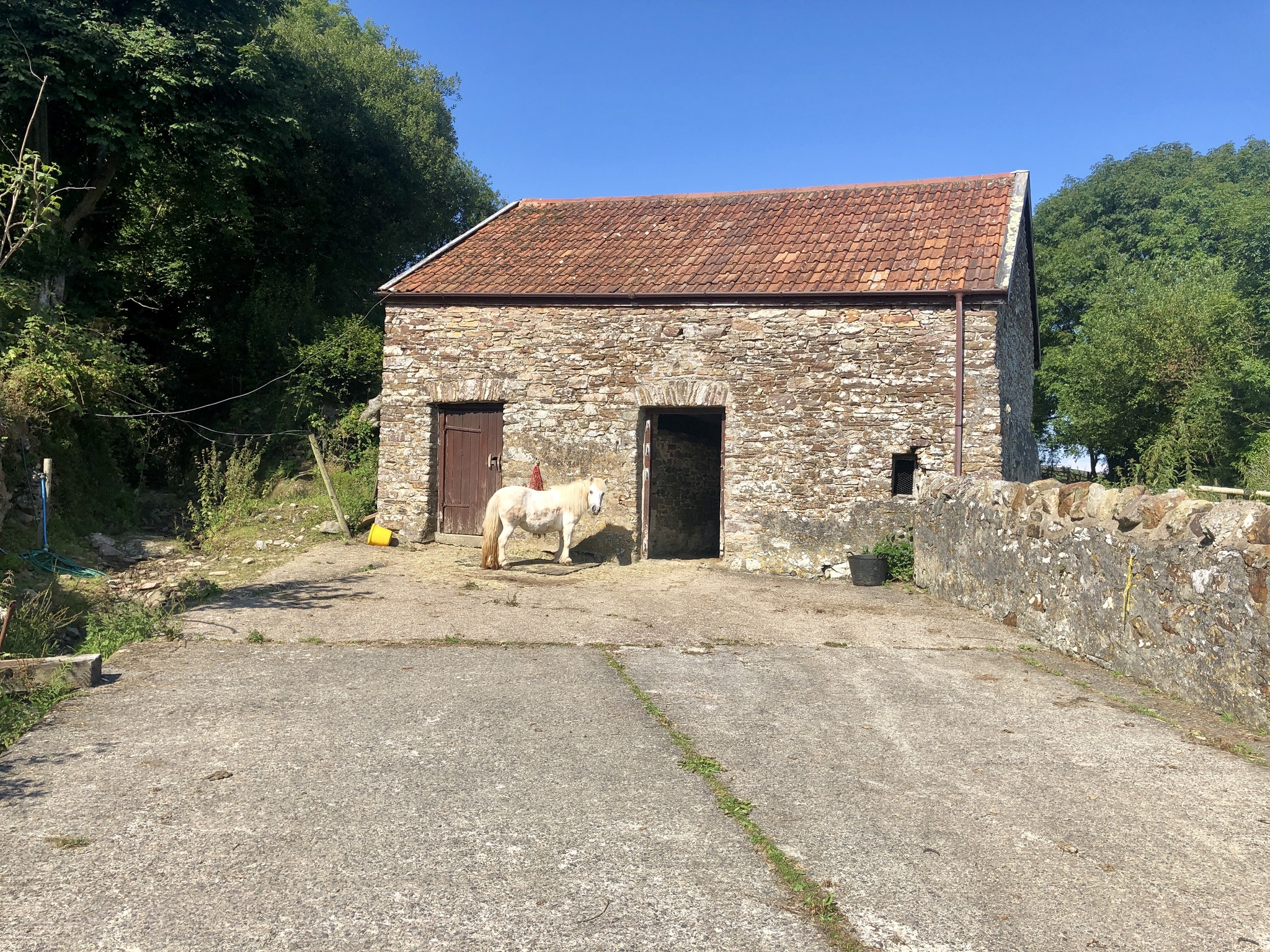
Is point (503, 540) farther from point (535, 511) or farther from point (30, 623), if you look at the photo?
point (30, 623)

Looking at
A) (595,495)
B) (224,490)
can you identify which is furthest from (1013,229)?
(224,490)

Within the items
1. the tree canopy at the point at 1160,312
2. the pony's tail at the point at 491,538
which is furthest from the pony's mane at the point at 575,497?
the tree canopy at the point at 1160,312

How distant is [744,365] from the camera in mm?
12500

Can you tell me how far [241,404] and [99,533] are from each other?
5.19 meters

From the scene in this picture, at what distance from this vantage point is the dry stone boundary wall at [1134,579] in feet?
17.0

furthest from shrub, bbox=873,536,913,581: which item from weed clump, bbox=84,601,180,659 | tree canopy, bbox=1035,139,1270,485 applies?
tree canopy, bbox=1035,139,1270,485

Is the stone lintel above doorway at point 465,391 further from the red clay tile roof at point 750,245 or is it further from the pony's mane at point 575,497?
the pony's mane at point 575,497

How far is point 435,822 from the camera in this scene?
366 centimetres

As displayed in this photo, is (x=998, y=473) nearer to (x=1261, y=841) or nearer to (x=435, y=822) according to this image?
(x=1261, y=841)

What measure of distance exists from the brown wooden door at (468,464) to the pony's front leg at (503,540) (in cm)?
163

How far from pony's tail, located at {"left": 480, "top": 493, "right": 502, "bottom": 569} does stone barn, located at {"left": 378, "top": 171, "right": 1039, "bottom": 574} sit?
1.36m

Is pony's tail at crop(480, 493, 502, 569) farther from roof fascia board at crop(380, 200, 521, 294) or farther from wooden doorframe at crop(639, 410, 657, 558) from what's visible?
roof fascia board at crop(380, 200, 521, 294)

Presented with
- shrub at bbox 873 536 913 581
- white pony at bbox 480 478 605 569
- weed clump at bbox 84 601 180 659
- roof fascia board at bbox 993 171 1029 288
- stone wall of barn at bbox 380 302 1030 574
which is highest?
roof fascia board at bbox 993 171 1029 288

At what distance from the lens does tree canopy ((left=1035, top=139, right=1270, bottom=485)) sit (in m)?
22.0
